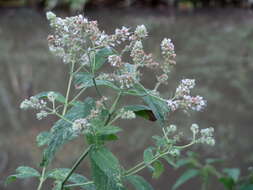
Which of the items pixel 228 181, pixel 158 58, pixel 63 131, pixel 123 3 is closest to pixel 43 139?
pixel 63 131

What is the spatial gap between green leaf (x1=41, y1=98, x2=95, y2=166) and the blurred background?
135 cm

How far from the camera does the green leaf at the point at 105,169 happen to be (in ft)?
2.19

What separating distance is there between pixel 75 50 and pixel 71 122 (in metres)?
0.11

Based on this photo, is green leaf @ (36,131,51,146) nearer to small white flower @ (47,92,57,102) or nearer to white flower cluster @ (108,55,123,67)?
small white flower @ (47,92,57,102)

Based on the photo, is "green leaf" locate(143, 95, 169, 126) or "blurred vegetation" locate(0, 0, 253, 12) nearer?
"green leaf" locate(143, 95, 169, 126)

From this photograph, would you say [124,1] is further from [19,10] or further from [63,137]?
[63,137]

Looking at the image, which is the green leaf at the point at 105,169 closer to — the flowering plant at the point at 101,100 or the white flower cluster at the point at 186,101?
the flowering plant at the point at 101,100

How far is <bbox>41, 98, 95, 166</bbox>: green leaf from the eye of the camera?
0.67m

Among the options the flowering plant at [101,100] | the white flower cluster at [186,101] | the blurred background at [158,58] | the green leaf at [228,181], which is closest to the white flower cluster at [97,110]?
the flowering plant at [101,100]

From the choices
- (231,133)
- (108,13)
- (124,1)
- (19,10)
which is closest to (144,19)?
(108,13)

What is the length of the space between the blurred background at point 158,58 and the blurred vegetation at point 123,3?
1 centimetres

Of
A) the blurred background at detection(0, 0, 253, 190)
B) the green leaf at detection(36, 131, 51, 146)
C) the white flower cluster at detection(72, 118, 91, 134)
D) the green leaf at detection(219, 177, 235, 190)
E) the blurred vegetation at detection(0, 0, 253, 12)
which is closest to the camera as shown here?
the white flower cluster at detection(72, 118, 91, 134)

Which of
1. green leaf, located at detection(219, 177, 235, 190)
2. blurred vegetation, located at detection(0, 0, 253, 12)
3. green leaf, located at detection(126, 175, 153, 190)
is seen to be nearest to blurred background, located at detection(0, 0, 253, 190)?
blurred vegetation, located at detection(0, 0, 253, 12)

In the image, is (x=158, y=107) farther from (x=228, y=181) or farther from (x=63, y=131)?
(x=228, y=181)
